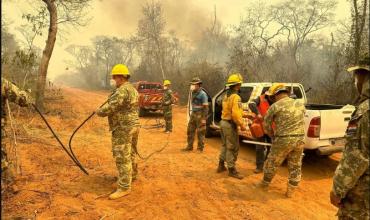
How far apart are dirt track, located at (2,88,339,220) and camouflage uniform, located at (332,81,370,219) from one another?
1.79 metres

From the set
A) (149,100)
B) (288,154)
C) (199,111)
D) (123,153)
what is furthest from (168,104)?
(288,154)

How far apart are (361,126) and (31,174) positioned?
17.5ft

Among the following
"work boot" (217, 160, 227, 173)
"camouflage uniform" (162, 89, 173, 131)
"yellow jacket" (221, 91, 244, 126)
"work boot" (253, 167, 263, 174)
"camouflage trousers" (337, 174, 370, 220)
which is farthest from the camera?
"camouflage uniform" (162, 89, 173, 131)

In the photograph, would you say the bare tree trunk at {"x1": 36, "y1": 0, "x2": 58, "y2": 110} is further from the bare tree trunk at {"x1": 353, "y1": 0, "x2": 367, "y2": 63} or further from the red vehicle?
the bare tree trunk at {"x1": 353, "y1": 0, "x2": 367, "y2": 63}

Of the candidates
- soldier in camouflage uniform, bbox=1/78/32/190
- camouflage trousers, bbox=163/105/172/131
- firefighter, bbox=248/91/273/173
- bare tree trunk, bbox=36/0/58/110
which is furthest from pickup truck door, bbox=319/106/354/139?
bare tree trunk, bbox=36/0/58/110

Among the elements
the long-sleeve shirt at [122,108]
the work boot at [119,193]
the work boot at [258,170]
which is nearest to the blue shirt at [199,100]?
the work boot at [258,170]

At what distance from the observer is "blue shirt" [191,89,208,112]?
770cm

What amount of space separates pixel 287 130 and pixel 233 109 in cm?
116

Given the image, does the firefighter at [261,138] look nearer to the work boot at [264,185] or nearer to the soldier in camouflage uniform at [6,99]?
the work boot at [264,185]

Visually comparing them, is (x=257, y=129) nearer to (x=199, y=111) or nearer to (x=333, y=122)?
(x=333, y=122)

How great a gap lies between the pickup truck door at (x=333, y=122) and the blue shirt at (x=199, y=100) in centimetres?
281

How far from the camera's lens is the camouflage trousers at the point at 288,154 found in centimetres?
469

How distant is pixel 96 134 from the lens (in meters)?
10.0

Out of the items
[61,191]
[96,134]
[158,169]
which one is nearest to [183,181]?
[158,169]
